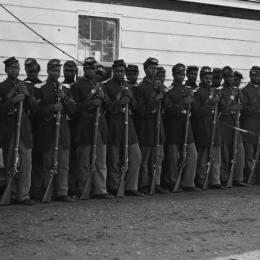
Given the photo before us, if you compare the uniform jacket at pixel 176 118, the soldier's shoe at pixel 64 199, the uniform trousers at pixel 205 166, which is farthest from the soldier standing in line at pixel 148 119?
the soldier's shoe at pixel 64 199

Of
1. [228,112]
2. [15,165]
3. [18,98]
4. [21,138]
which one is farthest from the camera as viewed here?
[228,112]

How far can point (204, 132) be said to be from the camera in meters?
9.74

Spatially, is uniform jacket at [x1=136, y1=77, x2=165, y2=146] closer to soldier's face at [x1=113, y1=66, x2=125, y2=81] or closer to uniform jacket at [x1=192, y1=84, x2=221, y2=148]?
soldier's face at [x1=113, y1=66, x2=125, y2=81]

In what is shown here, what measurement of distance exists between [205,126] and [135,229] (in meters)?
3.25

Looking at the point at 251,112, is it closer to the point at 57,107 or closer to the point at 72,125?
the point at 72,125

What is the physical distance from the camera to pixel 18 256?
5.76 meters

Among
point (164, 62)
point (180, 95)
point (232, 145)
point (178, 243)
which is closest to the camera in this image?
point (178, 243)

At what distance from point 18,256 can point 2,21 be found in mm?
4550

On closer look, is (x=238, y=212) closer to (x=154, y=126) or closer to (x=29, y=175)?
(x=154, y=126)

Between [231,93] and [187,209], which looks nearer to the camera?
[187,209]

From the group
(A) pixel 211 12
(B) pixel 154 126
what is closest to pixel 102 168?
(B) pixel 154 126

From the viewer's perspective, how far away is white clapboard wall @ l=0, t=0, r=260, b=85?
9.42 meters

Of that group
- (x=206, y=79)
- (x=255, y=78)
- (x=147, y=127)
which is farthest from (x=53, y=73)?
(x=255, y=78)

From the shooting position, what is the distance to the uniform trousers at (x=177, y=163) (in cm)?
957
